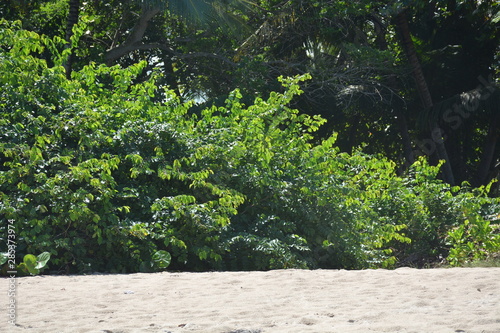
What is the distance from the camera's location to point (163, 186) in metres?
8.81

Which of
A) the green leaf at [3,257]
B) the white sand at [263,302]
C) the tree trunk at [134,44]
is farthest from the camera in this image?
the tree trunk at [134,44]

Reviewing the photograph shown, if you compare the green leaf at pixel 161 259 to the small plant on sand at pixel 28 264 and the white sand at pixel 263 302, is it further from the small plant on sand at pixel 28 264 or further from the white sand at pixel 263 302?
the small plant on sand at pixel 28 264

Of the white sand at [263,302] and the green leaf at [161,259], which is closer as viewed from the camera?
the white sand at [263,302]

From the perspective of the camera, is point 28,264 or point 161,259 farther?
point 161,259

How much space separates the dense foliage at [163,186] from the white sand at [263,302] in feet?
3.66

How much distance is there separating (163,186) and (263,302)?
4.04 m

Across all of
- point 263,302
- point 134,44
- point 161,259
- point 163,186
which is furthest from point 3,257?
point 134,44

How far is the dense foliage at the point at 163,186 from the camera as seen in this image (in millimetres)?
7441

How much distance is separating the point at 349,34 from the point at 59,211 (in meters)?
12.5

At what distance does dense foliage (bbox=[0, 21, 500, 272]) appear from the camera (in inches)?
293

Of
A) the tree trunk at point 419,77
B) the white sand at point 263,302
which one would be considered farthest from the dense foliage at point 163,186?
the tree trunk at point 419,77

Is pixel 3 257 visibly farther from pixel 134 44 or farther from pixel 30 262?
pixel 134 44

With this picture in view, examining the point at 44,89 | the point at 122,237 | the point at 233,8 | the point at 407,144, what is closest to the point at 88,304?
the point at 122,237

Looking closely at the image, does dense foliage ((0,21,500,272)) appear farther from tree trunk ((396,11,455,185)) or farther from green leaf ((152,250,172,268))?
tree trunk ((396,11,455,185))
